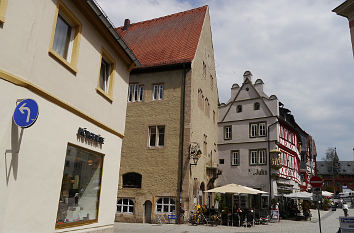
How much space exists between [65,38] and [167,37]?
16930mm

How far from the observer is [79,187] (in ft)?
29.5

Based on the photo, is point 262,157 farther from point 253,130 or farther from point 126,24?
point 126,24

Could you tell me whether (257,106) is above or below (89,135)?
above

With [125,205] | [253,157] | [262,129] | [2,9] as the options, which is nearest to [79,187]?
[2,9]

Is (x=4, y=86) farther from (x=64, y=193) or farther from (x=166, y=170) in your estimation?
(x=166, y=170)

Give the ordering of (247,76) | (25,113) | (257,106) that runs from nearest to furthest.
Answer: (25,113) < (257,106) < (247,76)

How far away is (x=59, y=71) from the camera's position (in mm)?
7734

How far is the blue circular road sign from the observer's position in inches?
234

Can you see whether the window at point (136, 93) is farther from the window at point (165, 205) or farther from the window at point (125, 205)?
the window at point (165, 205)

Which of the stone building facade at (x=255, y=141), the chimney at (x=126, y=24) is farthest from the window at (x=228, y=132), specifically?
the chimney at (x=126, y=24)

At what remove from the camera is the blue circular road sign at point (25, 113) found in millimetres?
5934

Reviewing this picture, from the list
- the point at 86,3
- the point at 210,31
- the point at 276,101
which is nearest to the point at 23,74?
the point at 86,3

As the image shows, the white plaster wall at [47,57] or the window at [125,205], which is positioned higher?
the white plaster wall at [47,57]

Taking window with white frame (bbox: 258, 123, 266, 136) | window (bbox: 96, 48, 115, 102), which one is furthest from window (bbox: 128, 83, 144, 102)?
window with white frame (bbox: 258, 123, 266, 136)
